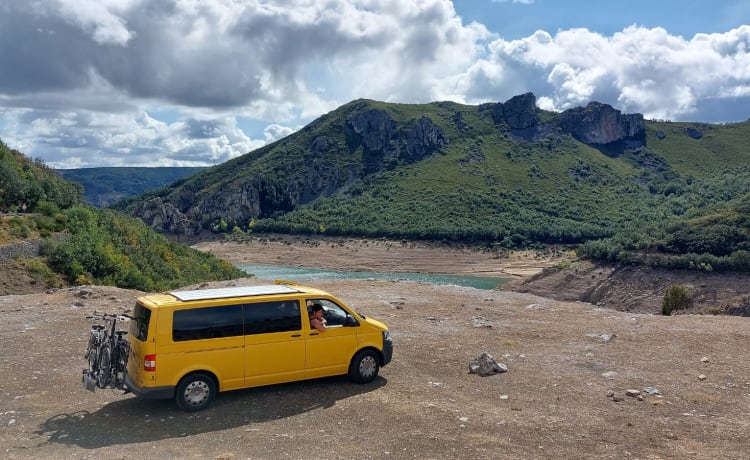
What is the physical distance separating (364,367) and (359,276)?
7306 centimetres

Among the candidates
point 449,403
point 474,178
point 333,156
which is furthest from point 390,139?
point 449,403

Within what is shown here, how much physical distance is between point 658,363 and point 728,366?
1336 mm

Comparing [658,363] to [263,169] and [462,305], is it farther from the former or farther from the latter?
[263,169]

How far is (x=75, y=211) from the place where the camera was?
2981 centimetres

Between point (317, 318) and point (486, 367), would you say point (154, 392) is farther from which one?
point (486, 367)

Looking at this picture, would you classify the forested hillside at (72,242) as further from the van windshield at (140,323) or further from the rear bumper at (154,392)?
the rear bumper at (154,392)

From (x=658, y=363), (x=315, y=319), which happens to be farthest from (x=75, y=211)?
(x=658, y=363)

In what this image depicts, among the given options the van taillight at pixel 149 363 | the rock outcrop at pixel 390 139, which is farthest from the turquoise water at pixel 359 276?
the rock outcrop at pixel 390 139

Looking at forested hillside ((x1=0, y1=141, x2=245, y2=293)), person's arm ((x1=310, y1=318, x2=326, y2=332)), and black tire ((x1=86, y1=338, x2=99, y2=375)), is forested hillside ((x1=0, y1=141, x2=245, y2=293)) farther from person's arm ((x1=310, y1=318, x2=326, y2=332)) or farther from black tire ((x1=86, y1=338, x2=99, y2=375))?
person's arm ((x1=310, y1=318, x2=326, y2=332))

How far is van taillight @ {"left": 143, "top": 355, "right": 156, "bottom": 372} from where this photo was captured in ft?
28.9

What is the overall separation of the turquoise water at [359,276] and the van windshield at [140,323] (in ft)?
213

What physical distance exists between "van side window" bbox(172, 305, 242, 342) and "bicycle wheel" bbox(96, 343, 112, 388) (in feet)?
4.58

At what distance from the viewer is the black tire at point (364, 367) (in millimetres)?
10409

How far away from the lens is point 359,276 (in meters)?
83.4
